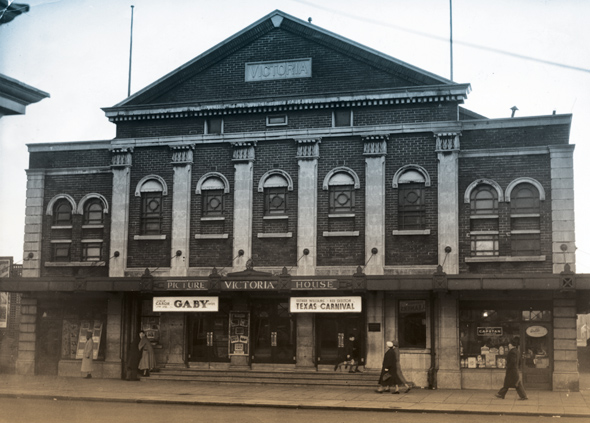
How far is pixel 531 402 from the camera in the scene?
20.6m

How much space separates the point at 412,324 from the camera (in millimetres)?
Answer: 25328

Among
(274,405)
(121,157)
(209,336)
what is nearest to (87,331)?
(209,336)

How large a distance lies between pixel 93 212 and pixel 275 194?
275 inches

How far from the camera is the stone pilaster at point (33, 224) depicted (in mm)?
29000

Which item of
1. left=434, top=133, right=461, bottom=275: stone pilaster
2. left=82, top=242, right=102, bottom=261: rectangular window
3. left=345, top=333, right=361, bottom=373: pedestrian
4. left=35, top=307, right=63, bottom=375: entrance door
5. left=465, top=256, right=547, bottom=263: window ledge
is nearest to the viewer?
left=465, top=256, right=547, bottom=263: window ledge

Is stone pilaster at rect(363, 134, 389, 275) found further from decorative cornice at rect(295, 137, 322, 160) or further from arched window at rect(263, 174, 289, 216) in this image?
arched window at rect(263, 174, 289, 216)

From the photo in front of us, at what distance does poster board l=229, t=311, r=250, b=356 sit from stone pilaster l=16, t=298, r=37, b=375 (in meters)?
7.45

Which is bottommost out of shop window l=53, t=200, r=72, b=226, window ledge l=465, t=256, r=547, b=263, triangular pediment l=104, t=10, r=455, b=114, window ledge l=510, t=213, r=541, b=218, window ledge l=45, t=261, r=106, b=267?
window ledge l=45, t=261, r=106, b=267

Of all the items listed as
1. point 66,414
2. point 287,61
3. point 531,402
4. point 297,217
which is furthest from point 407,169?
point 66,414

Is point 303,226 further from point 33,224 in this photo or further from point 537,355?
point 33,224

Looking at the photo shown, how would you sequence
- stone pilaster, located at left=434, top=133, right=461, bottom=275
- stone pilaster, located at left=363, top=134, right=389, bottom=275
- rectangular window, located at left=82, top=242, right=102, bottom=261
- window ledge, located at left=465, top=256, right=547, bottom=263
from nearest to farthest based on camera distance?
window ledge, located at left=465, top=256, right=547, bottom=263 → stone pilaster, located at left=434, top=133, right=461, bottom=275 → stone pilaster, located at left=363, top=134, right=389, bottom=275 → rectangular window, located at left=82, top=242, right=102, bottom=261

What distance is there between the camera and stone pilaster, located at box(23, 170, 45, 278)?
29000mm

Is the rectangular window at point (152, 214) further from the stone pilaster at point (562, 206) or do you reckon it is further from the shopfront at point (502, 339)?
the stone pilaster at point (562, 206)

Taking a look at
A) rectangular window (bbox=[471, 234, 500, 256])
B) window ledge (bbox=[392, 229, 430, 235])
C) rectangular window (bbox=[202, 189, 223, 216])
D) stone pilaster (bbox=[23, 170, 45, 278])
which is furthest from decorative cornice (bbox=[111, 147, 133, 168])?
rectangular window (bbox=[471, 234, 500, 256])
